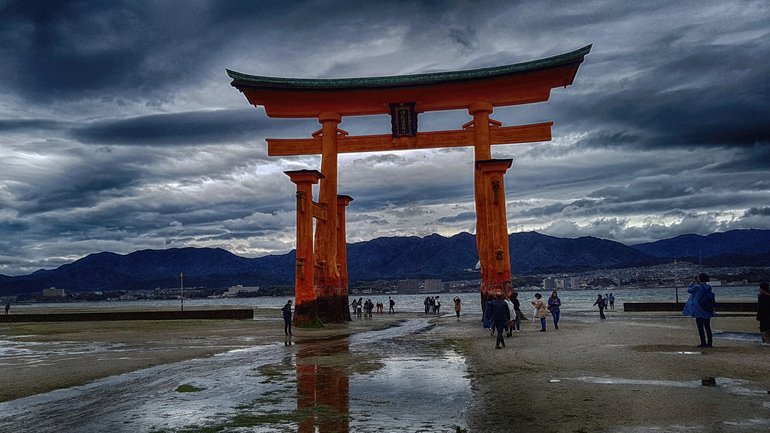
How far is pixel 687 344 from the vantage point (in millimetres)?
14383

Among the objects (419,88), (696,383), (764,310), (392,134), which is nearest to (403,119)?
(392,134)

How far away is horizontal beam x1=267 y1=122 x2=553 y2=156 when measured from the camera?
97.4 feet

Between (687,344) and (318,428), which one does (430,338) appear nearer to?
(687,344)

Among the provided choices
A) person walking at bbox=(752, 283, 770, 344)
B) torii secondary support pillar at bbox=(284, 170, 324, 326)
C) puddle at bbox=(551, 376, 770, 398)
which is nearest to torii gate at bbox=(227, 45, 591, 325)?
torii secondary support pillar at bbox=(284, 170, 324, 326)

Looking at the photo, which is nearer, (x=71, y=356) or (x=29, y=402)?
(x=29, y=402)

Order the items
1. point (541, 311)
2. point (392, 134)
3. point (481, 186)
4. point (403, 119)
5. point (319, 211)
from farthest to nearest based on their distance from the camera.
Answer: point (392, 134) → point (403, 119) → point (481, 186) → point (319, 211) → point (541, 311)

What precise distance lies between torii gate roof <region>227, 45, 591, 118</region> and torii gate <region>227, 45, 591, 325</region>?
5 centimetres

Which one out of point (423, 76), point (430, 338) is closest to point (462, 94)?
point (423, 76)

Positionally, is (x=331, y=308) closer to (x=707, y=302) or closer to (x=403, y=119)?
(x=403, y=119)

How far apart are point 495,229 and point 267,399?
20215mm

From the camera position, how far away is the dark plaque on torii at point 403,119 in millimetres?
29734

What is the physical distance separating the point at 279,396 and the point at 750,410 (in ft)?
21.1

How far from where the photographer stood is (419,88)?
28484 mm

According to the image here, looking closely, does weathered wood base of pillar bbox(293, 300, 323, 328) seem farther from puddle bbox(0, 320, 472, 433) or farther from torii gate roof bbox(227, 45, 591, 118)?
puddle bbox(0, 320, 472, 433)
